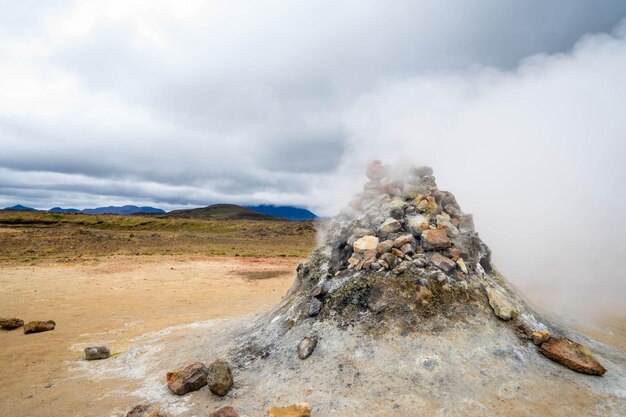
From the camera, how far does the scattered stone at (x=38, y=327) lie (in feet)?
30.1

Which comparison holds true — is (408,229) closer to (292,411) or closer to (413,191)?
(413,191)

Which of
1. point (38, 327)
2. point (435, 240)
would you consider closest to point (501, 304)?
point (435, 240)

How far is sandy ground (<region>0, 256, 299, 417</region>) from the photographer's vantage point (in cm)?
580

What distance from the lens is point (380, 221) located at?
760cm

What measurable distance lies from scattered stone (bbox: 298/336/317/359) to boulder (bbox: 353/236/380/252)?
198cm

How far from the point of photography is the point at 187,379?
5.34 meters

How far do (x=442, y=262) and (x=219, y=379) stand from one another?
423 centimetres

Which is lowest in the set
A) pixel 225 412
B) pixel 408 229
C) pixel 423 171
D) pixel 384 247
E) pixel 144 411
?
pixel 144 411

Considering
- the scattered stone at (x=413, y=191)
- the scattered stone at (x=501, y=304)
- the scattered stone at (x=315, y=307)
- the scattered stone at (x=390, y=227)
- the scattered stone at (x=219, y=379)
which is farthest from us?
the scattered stone at (x=413, y=191)

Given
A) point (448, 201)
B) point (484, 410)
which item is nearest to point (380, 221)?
point (448, 201)

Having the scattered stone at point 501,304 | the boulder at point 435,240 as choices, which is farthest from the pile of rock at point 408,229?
the scattered stone at point 501,304

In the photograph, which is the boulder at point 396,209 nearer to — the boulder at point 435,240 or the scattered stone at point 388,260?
the boulder at point 435,240

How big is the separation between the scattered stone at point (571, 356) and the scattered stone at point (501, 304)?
618 millimetres

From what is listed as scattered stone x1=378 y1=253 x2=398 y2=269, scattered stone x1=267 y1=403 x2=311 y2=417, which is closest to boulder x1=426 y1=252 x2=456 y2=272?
scattered stone x1=378 y1=253 x2=398 y2=269
